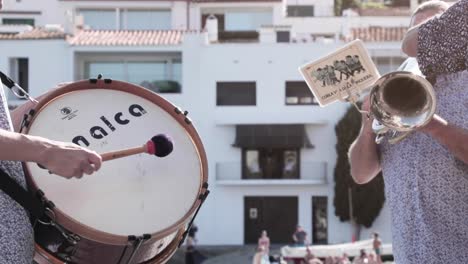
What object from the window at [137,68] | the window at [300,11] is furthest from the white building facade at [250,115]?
the window at [300,11]

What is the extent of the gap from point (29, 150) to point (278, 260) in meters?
11.7

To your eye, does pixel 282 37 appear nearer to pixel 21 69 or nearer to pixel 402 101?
pixel 21 69

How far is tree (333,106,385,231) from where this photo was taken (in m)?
25.8

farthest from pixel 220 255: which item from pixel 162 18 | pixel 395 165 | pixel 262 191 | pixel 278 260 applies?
pixel 395 165

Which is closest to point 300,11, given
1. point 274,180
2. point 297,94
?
point 297,94

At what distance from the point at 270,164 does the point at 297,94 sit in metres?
2.45

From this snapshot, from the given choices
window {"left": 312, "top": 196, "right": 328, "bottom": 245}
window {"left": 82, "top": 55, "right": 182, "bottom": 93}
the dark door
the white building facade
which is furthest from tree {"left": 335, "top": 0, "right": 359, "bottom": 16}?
the dark door

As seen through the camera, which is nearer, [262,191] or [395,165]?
[395,165]

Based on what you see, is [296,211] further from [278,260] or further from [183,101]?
[278,260]

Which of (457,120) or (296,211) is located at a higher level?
(457,120)

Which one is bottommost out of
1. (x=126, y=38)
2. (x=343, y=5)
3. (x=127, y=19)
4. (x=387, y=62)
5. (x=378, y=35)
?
(x=343, y=5)

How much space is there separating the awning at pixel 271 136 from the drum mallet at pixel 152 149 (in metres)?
24.1

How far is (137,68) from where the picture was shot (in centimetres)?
2812

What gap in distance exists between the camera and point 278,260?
13.5m
